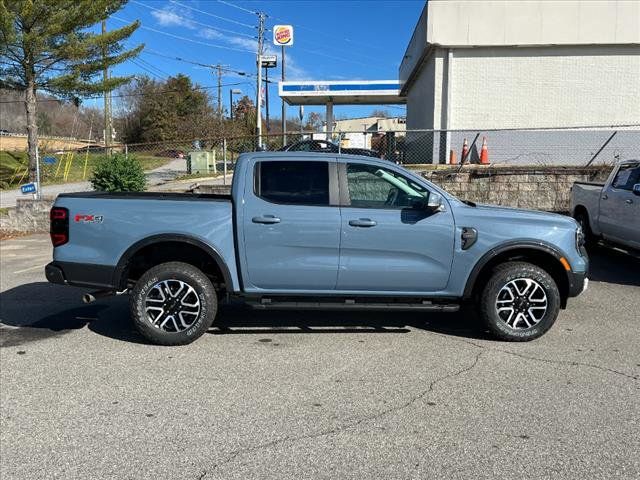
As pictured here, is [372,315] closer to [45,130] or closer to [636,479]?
[636,479]

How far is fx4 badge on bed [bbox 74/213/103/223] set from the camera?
5117 millimetres

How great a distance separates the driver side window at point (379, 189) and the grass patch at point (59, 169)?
2383 centimetres

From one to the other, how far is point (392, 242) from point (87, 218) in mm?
2880

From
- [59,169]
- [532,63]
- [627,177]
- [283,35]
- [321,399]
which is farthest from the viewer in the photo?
[283,35]

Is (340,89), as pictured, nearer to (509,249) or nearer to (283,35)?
(283,35)

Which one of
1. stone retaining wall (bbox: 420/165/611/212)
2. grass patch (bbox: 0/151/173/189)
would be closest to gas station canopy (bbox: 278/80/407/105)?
grass patch (bbox: 0/151/173/189)

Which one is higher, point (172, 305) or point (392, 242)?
point (392, 242)

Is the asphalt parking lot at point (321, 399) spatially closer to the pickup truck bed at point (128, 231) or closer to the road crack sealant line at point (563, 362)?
the road crack sealant line at point (563, 362)

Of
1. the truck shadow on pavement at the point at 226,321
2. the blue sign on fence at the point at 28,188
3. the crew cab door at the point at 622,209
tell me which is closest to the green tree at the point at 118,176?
the blue sign on fence at the point at 28,188

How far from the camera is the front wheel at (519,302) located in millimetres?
5141

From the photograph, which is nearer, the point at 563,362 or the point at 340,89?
the point at 563,362

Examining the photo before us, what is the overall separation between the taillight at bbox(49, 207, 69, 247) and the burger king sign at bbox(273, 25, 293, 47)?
43754 millimetres

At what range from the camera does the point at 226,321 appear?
5992 millimetres

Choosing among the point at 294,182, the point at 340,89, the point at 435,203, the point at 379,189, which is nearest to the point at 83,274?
the point at 294,182
